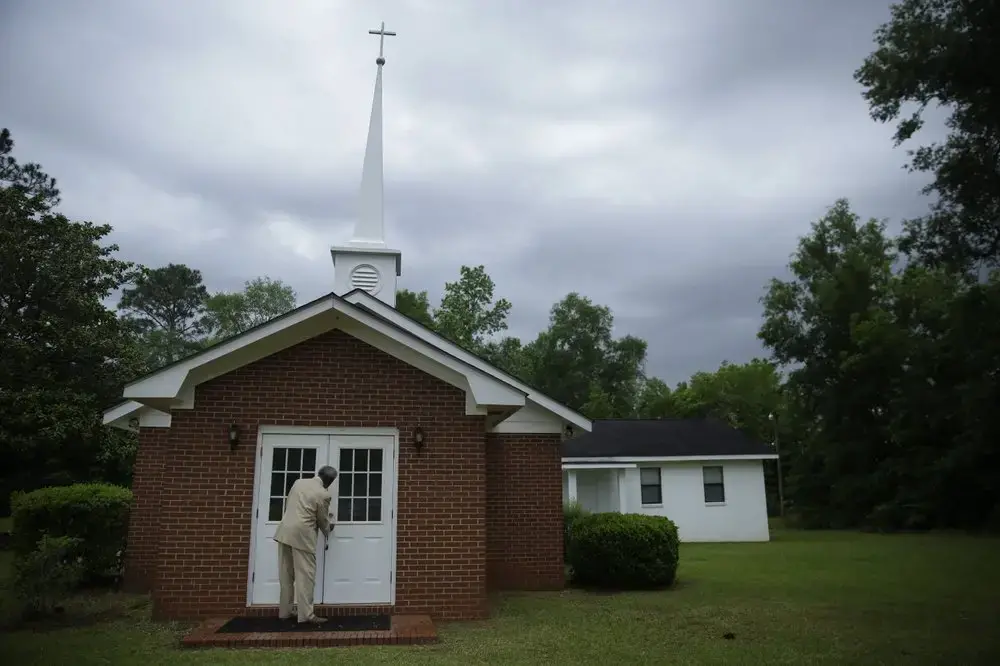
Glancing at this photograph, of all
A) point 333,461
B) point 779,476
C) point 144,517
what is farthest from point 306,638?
point 779,476

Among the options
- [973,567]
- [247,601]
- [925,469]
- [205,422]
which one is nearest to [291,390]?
[205,422]

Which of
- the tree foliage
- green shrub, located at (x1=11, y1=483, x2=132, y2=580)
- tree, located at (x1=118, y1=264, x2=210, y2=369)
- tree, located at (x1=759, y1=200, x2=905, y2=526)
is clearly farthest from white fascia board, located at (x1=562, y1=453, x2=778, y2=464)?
tree, located at (x1=118, y1=264, x2=210, y2=369)

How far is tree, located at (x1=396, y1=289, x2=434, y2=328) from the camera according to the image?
1821 inches

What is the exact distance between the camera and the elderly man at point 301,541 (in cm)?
846

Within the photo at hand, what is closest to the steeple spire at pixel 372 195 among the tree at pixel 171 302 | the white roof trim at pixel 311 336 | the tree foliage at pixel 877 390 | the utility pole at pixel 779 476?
the white roof trim at pixel 311 336

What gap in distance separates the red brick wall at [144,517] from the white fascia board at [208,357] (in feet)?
13.3

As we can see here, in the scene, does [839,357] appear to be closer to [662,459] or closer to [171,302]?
[662,459]

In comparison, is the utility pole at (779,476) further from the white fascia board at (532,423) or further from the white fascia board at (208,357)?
the white fascia board at (208,357)

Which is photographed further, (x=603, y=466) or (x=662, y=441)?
(x=662, y=441)

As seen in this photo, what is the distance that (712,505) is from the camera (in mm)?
24266

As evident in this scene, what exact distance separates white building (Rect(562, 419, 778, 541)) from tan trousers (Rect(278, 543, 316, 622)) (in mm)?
16240

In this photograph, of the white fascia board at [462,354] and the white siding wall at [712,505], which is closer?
the white fascia board at [462,354]

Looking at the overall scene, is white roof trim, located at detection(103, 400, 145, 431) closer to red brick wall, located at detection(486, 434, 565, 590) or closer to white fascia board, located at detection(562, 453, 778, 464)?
red brick wall, located at detection(486, 434, 565, 590)

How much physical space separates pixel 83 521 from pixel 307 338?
590 centimetres
